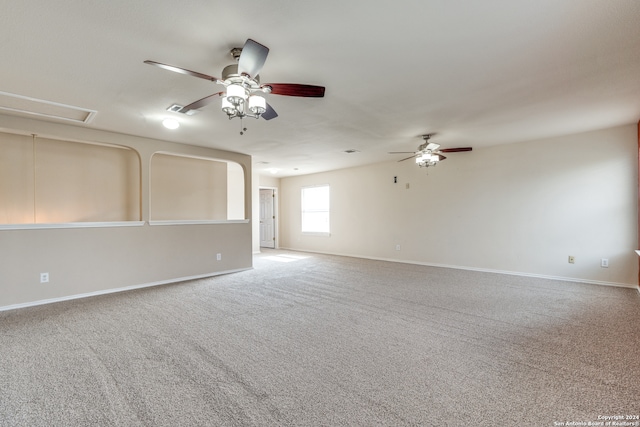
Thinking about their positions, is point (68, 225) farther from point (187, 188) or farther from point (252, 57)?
point (252, 57)

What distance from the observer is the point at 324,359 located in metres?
2.35

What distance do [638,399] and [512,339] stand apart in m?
0.90

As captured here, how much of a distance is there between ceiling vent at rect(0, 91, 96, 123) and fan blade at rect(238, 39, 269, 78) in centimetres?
273

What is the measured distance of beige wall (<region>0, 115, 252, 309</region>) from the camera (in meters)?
3.79

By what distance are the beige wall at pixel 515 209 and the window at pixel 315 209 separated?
1.02m

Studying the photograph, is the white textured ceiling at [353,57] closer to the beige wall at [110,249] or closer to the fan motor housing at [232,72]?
the fan motor housing at [232,72]

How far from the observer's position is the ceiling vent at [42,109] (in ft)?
10.5

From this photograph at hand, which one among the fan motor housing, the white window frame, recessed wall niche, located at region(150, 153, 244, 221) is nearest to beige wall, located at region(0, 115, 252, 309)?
recessed wall niche, located at region(150, 153, 244, 221)

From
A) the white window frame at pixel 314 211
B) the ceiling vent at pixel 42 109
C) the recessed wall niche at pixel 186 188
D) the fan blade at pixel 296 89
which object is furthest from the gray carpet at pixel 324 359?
the white window frame at pixel 314 211

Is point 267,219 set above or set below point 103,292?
above

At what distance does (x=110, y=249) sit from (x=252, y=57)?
4075mm

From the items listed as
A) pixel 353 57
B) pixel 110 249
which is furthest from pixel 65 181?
pixel 353 57

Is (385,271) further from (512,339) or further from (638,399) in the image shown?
(638,399)

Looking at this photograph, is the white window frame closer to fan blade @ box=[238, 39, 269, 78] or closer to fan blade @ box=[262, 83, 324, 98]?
fan blade @ box=[262, 83, 324, 98]
